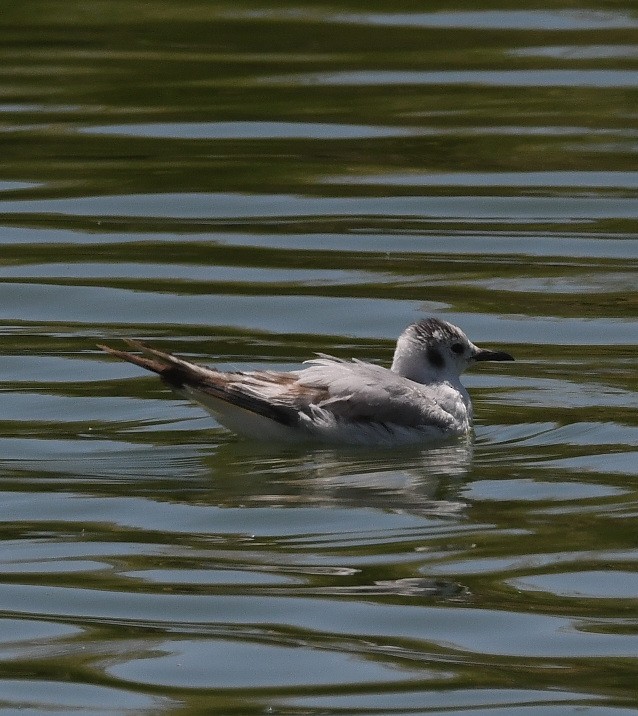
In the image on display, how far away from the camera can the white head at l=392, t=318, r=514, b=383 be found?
34.9 ft

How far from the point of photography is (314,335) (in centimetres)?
1164

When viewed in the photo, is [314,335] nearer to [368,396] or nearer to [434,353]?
[434,353]

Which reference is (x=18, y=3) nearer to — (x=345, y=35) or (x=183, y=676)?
(x=345, y=35)

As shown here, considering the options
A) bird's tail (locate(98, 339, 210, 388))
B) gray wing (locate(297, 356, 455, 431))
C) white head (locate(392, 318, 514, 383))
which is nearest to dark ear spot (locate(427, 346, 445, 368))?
white head (locate(392, 318, 514, 383))

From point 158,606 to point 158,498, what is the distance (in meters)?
1.55

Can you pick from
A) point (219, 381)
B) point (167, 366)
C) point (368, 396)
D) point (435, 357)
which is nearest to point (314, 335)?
point (435, 357)

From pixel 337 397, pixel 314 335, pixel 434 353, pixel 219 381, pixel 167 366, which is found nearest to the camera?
pixel 167 366

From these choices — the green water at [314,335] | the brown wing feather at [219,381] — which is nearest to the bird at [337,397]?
the brown wing feather at [219,381]

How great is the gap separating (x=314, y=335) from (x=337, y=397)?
1.69m

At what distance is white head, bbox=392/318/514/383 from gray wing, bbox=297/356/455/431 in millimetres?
359

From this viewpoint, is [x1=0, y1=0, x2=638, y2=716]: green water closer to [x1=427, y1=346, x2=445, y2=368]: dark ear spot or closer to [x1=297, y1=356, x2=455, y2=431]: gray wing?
[x1=297, y1=356, x2=455, y2=431]: gray wing

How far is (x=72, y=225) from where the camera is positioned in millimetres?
13461

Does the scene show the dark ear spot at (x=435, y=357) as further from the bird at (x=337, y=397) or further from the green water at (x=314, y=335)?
the green water at (x=314, y=335)

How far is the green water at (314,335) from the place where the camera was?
7.07 metres
